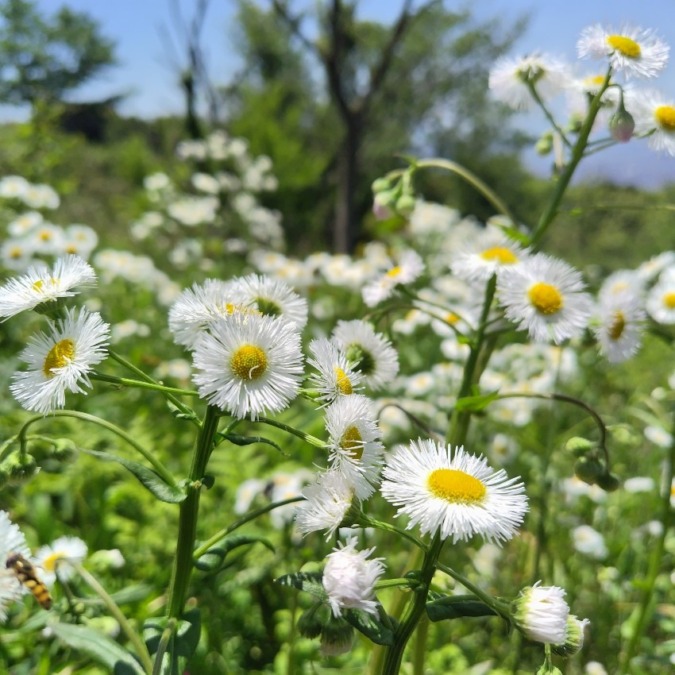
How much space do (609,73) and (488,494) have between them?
62cm

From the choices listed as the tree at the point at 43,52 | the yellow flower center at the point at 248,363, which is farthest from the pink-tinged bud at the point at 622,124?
the tree at the point at 43,52

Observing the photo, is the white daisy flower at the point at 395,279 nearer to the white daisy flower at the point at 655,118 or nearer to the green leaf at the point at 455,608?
the white daisy flower at the point at 655,118

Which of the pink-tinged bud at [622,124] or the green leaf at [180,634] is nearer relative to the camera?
the green leaf at [180,634]

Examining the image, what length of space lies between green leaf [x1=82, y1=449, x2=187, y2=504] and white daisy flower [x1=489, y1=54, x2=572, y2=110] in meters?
0.84

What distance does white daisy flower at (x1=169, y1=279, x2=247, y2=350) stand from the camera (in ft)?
2.43

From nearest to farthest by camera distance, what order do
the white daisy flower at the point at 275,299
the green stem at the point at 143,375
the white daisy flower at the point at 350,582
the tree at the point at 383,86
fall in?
1. the white daisy flower at the point at 350,582
2. the green stem at the point at 143,375
3. the white daisy flower at the point at 275,299
4. the tree at the point at 383,86

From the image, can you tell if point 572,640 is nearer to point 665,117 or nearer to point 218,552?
point 218,552

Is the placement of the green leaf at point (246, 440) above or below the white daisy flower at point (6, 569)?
above

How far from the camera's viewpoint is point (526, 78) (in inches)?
43.9

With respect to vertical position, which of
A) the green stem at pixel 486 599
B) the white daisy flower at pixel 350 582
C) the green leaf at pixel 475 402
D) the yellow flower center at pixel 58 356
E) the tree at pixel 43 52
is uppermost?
the tree at pixel 43 52

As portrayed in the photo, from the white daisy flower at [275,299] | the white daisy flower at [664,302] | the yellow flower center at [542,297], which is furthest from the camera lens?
A: the white daisy flower at [664,302]

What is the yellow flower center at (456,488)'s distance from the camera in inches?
25.1

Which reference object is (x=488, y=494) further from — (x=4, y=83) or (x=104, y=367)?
(x=4, y=83)

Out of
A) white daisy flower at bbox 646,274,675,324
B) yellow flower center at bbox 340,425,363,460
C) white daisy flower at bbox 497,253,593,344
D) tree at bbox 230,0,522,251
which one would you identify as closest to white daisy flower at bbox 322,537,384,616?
yellow flower center at bbox 340,425,363,460
